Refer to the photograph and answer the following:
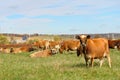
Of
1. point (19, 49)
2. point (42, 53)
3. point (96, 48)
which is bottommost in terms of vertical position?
point (19, 49)

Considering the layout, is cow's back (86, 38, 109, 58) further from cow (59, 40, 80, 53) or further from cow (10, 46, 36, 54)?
cow (10, 46, 36, 54)

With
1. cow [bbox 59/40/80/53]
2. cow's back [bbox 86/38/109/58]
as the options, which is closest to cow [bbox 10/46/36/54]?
cow [bbox 59/40/80/53]

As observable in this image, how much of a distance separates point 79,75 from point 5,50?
96.4 feet

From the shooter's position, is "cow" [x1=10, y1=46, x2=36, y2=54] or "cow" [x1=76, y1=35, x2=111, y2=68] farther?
"cow" [x1=10, y1=46, x2=36, y2=54]

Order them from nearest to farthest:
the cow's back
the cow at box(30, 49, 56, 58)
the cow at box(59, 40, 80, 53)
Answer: the cow's back < the cow at box(30, 49, 56, 58) < the cow at box(59, 40, 80, 53)

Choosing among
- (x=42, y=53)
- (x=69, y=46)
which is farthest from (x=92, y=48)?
(x=69, y=46)

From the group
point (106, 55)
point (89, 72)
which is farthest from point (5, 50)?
point (89, 72)

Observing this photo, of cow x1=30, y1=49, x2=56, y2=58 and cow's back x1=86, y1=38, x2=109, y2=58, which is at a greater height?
cow's back x1=86, y1=38, x2=109, y2=58

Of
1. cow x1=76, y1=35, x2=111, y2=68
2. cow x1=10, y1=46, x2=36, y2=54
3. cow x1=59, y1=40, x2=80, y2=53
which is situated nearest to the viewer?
cow x1=76, y1=35, x2=111, y2=68

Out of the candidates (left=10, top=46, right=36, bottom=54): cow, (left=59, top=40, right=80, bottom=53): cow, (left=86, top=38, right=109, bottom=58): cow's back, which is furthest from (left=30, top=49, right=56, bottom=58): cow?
(left=86, top=38, right=109, bottom=58): cow's back

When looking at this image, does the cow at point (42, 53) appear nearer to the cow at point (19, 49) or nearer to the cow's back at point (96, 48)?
the cow at point (19, 49)

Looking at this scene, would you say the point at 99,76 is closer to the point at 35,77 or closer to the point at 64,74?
the point at 64,74

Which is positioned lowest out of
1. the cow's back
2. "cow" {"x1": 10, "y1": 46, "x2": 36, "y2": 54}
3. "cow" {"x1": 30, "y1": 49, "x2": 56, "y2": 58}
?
"cow" {"x1": 10, "y1": 46, "x2": 36, "y2": 54}

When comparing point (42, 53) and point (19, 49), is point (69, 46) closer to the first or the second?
point (42, 53)
